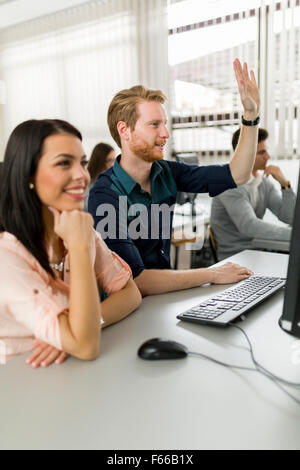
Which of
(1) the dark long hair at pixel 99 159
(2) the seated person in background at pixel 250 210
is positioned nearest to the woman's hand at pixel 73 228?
(2) the seated person in background at pixel 250 210

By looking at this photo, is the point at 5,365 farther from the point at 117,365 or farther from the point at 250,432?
the point at 250,432

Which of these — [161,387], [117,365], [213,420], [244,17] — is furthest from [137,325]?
[244,17]

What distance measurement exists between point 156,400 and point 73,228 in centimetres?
40

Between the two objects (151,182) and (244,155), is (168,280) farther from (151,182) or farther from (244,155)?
(244,155)

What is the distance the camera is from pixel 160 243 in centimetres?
179

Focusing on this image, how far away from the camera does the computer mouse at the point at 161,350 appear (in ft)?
3.02

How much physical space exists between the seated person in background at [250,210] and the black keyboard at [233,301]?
107 centimetres

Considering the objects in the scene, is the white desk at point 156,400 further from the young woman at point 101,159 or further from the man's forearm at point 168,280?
the young woman at point 101,159

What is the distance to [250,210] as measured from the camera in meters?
2.54

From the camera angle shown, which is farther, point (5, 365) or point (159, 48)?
point (159, 48)

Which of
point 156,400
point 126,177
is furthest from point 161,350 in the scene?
point 126,177

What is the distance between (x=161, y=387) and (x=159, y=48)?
4.60 m

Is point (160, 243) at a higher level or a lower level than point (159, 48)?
lower
